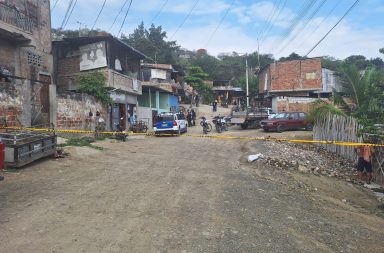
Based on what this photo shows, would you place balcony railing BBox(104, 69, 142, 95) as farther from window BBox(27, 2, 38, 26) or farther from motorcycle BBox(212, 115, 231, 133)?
motorcycle BBox(212, 115, 231, 133)

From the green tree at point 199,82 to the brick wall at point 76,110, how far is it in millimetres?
33461

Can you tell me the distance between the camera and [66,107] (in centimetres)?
→ 1867

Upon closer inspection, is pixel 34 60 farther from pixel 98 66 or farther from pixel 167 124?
pixel 167 124

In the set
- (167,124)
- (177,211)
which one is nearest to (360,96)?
(167,124)

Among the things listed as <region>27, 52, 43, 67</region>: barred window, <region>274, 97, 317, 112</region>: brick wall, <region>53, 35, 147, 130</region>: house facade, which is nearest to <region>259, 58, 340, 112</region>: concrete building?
<region>274, 97, 317, 112</region>: brick wall

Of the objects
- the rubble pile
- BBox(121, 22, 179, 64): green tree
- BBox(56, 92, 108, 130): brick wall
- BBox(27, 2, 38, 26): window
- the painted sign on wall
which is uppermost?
BBox(121, 22, 179, 64): green tree

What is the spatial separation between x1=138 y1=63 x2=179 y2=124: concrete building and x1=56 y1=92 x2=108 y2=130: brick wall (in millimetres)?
10917

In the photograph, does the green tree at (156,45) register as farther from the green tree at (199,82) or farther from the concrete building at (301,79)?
the concrete building at (301,79)

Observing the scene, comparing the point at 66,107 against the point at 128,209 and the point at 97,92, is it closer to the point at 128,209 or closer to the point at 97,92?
the point at 97,92

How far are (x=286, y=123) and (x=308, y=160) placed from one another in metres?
10.2

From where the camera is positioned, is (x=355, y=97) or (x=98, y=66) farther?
(x=98, y=66)

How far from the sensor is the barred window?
65.4 feet

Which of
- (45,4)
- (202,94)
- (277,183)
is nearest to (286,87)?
(202,94)

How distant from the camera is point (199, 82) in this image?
182 ft
